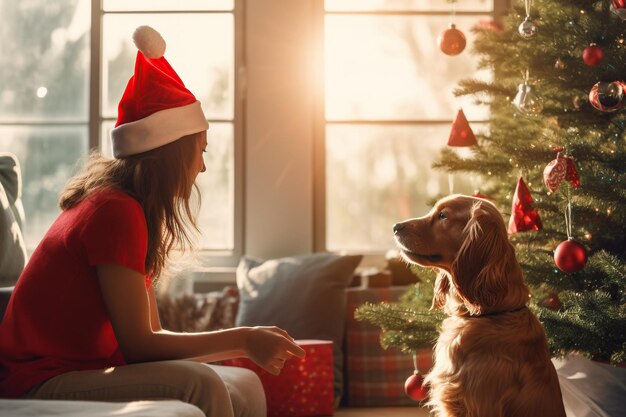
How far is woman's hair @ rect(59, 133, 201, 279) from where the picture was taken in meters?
1.73

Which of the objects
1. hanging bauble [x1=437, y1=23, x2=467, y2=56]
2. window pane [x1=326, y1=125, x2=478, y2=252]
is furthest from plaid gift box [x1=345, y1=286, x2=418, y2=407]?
hanging bauble [x1=437, y1=23, x2=467, y2=56]

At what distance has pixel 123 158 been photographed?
1.81m

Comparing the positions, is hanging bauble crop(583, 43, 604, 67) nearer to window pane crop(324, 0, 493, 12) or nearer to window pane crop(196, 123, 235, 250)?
window pane crop(324, 0, 493, 12)

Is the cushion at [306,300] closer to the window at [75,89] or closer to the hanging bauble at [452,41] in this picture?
→ the window at [75,89]

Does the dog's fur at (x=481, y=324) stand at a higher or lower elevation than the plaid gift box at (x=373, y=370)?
higher

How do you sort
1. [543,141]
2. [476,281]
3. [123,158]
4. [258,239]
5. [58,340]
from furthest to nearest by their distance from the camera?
[258,239] < [543,141] < [476,281] < [123,158] < [58,340]

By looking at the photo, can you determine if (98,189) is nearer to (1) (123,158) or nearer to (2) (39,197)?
(1) (123,158)

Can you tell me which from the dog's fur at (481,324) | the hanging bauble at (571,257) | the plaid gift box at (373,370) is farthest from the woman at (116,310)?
the plaid gift box at (373,370)

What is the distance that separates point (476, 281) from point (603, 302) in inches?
17.1

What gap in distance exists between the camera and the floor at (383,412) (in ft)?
10.7

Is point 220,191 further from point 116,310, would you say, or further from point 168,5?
point 116,310

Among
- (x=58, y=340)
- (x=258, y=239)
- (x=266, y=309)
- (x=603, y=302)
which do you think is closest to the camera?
(x=58, y=340)

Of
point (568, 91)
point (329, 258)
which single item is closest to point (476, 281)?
point (568, 91)

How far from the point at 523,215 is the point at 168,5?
2349 mm
